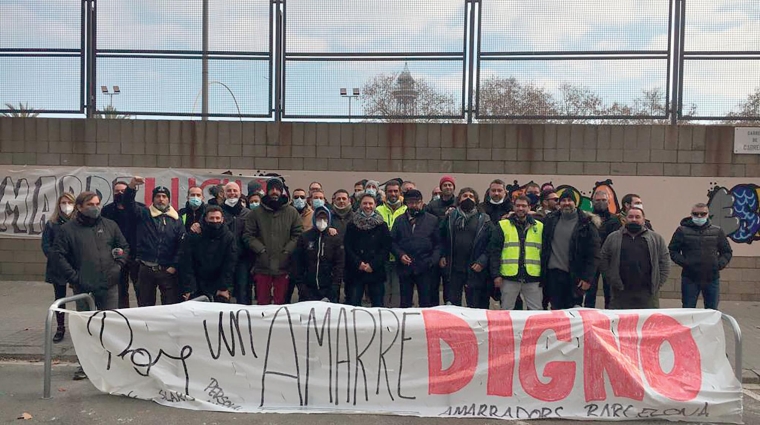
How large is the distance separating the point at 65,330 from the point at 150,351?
116 inches

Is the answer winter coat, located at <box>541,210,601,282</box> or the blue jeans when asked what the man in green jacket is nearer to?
winter coat, located at <box>541,210,601,282</box>

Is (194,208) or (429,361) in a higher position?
(194,208)

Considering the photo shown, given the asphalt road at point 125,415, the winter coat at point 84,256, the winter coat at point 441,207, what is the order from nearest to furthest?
the asphalt road at point 125,415, the winter coat at point 84,256, the winter coat at point 441,207

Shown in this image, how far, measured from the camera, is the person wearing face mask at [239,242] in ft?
24.1

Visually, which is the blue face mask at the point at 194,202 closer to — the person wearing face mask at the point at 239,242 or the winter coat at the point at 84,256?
the person wearing face mask at the point at 239,242

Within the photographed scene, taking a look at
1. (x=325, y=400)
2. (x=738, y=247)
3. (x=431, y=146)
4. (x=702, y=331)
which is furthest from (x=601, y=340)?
(x=738, y=247)

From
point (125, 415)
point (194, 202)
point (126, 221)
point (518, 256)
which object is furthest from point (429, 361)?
point (126, 221)

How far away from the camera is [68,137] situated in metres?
10.9

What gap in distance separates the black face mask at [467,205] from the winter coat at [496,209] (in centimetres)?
42

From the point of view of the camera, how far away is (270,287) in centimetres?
727

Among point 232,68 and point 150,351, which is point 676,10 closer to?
point 232,68

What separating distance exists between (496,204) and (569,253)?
1134mm

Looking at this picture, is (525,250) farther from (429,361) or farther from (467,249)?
(429,361)

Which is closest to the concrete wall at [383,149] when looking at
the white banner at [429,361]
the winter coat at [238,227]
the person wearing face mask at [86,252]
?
the winter coat at [238,227]
